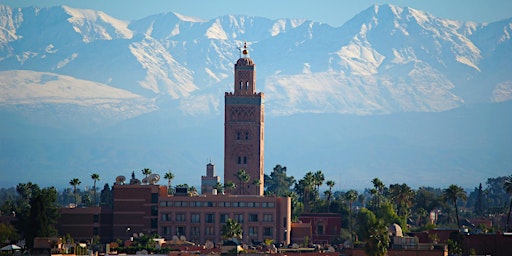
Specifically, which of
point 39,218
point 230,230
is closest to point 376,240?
point 230,230

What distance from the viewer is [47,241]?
476 feet

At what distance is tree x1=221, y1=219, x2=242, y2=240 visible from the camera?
187113 millimetres

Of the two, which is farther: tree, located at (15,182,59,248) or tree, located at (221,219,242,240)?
tree, located at (221,219,242,240)

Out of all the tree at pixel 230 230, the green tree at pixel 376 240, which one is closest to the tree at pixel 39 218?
the tree at pixel 230 230

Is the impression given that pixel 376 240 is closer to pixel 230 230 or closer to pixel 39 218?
pixel 230 230

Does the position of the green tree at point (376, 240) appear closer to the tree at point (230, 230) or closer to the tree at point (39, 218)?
the tree at point (230, 230)

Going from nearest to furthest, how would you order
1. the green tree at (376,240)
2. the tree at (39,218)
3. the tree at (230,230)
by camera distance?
the green tree at (376,240)
the tree at (39,218)
the tree at (230,230)

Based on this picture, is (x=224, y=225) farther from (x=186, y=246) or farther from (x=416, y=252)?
(x=416, y=252)

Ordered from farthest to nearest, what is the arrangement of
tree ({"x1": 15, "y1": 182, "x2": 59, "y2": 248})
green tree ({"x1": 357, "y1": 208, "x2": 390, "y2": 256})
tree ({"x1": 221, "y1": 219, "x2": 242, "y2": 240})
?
tree ({"x1": 221, "y1": 219, "x2": 242, "y2": 240}) < tree ({"x1": 15, "y1": 182, "x2": 59, "y2": 248}) < green tree ({"x1": 357, "y1": 208, "x2": 390, "y2": 256})

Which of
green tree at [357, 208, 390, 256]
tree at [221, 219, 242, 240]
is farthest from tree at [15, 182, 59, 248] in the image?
green tree at [357, 208, 390, 256]

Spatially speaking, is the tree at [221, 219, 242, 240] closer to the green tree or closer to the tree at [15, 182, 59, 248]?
the tree at [15, 182, 59, 248]

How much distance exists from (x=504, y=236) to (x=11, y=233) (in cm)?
5641

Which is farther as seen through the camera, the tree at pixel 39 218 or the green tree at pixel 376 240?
the tree at pixel 39 218

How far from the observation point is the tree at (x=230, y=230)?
7367 inches
